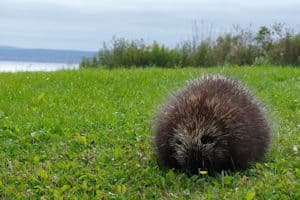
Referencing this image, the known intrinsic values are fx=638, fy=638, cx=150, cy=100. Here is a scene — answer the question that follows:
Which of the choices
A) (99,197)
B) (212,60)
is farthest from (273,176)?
(212,60)

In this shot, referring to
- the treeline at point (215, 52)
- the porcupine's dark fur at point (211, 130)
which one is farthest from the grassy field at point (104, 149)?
the treeline at point (215, 52)

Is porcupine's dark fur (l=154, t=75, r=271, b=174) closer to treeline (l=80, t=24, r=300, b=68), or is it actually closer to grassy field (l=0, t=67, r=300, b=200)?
grassy field (l=0, t=67, r=300, b=200)

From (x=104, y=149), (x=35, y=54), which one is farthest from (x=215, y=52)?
(x=104, y=149)

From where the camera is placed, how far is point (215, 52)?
17.5 m

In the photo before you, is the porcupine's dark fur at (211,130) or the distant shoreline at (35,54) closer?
the porcupine's dark fur at (211,130)

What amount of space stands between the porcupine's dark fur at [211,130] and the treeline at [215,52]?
11.0m

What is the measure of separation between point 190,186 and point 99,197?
74 centimetres

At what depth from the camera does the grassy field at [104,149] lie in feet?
16.6

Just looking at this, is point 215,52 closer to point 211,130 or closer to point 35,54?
point 35,54

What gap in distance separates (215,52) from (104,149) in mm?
11563

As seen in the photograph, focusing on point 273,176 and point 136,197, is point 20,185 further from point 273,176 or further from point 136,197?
point 273,176

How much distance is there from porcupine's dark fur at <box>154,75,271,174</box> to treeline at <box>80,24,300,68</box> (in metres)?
11.0

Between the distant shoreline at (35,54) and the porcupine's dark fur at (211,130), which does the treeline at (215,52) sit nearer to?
the distant shoreline at (35,54)

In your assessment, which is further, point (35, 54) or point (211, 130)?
point (35, 54)
